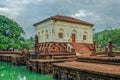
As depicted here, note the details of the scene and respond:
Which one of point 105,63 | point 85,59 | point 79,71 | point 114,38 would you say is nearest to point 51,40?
point 85,59

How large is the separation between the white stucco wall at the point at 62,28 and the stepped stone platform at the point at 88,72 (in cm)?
1778

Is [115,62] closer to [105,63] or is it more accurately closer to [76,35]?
[105,63]

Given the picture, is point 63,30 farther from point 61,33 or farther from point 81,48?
point 81,48

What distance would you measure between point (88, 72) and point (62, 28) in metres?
24.9

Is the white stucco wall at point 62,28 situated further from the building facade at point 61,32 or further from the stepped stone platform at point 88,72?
the stepped stone platform at point 88,72

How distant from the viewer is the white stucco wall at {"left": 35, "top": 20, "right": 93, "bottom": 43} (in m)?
35.9

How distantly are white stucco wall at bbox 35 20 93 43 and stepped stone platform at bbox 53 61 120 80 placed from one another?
17.8 meters

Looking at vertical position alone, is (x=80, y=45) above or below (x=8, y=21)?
below

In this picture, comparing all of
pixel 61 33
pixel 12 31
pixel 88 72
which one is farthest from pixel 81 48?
pixel 12 31

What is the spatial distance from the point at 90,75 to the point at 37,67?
40.1 feet

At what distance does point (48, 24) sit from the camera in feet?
120

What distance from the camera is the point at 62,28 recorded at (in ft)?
121

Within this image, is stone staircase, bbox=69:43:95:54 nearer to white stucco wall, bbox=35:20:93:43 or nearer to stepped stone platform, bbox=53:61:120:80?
white stucco wall, bbox=35:20:93:43

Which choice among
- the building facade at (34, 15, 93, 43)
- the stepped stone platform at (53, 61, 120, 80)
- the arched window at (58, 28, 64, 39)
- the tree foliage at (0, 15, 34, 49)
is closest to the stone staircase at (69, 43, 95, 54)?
the building facade at (34, 15, 93, 43)
